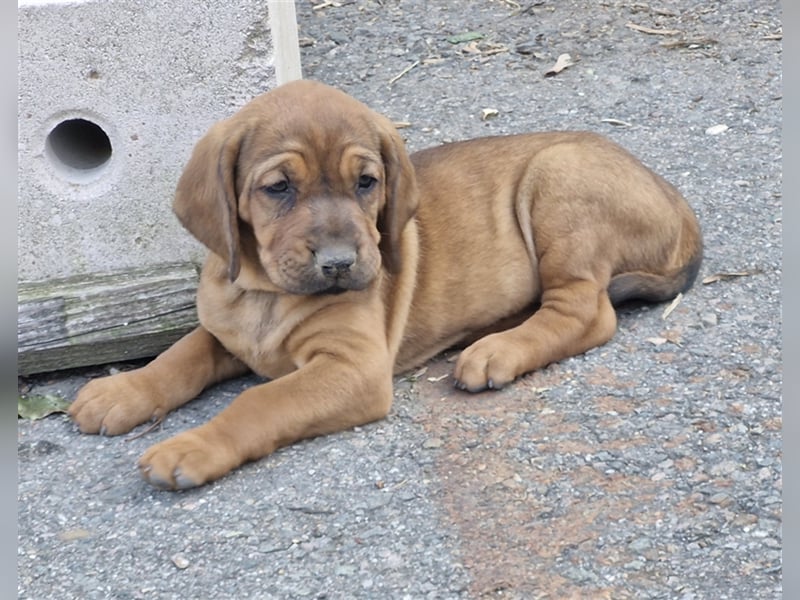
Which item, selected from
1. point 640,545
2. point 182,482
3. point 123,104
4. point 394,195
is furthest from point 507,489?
point 123,104

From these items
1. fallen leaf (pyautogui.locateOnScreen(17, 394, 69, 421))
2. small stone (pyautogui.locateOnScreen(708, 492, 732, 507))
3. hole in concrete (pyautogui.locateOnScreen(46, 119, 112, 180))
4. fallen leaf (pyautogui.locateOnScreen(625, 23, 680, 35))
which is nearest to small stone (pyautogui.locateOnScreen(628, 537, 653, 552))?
small stone (pyautogui.locateOnScreen(708, 492, 732, 507))

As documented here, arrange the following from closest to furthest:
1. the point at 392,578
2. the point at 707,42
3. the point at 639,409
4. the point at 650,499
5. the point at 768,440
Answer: the point at 392,578 < the point at 650,499 < the point at 768,440 < the point at 639,409 < the point at 707,42

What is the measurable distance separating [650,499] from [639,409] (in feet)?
2.10

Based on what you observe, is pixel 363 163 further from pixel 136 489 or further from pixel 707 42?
pixel 707 42

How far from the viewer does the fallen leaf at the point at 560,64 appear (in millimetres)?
8320

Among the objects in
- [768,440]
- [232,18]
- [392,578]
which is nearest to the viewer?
[392,578]

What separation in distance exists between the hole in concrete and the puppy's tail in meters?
2.38

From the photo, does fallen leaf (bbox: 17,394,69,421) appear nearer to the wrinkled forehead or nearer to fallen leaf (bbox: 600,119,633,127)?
the wrinkled forehead

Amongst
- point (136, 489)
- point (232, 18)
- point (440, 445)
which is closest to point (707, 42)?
point (232, 18)

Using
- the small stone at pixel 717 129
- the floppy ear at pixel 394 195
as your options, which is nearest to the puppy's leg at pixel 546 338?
the floppy ear at pixel 394 195

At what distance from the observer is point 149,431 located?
4715 mm

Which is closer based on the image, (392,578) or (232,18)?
(392,578)

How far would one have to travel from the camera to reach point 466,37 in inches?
357

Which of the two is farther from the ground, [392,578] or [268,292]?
[268,292]
